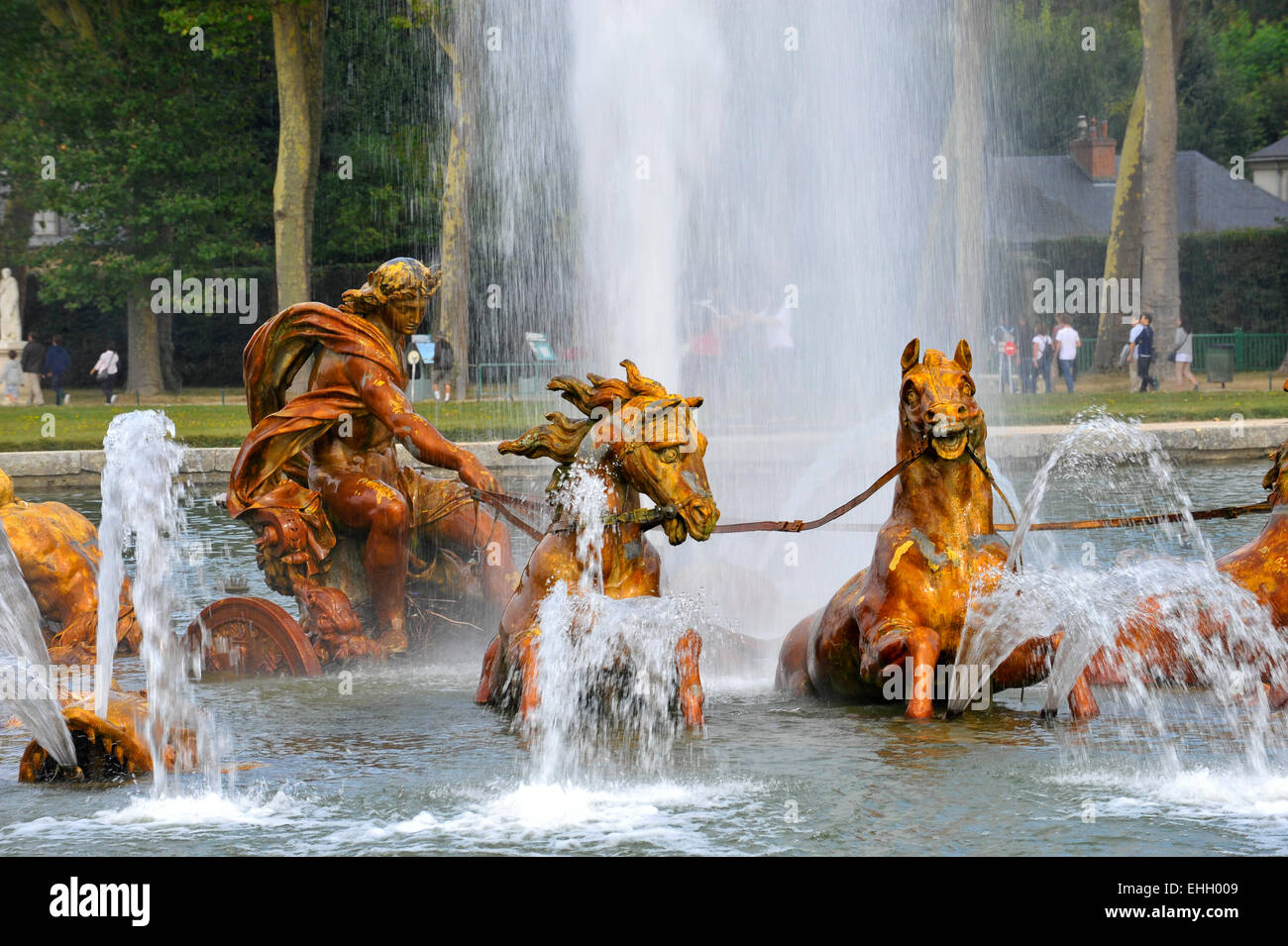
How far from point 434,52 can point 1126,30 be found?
2847 centimetres

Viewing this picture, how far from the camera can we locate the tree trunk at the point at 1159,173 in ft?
90.3

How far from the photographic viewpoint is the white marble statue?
2895 centimetres

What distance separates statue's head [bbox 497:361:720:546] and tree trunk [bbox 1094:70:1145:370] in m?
27.6

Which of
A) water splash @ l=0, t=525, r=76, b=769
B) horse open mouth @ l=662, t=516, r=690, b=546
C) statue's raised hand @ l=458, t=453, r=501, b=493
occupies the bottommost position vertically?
water splash @ l=0, t=525, r=76, b=769

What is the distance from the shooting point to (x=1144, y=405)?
22.7 m

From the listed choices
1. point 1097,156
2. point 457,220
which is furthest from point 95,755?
point 1097,156

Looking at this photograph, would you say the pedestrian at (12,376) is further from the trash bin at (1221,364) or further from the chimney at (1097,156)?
the chimney at (1097,156)

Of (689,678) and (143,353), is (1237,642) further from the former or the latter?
(143,353)

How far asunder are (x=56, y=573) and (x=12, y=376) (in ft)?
75.4

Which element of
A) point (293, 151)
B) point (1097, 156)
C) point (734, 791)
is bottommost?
point (734, 791)

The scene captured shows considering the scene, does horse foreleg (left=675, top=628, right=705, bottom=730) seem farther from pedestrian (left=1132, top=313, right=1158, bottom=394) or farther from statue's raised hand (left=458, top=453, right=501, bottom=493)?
pedestrian (left=1132, top=313, right=1158, bottom=394)

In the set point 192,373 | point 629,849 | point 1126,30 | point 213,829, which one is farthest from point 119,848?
point 1126,30
